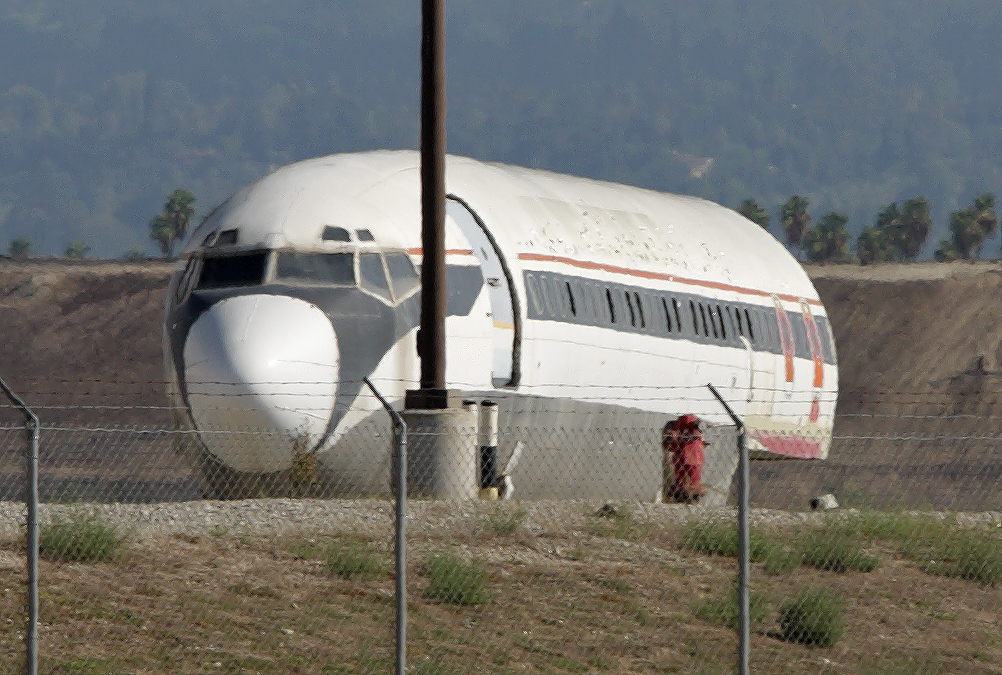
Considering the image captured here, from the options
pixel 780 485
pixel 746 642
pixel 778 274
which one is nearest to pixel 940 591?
pixel 746 642

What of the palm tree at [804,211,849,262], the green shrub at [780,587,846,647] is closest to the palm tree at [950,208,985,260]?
the palm tree at [804,211,849,262]

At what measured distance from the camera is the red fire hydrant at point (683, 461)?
2417 cm

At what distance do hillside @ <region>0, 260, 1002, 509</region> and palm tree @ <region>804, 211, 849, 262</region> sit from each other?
88.7ft

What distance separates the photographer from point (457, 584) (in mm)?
15438

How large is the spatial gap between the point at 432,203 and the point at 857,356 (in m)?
57.7

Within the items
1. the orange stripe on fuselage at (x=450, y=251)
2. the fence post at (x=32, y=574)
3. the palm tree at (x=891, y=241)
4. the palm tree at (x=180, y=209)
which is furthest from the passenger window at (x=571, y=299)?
the palm tree at (x=180, y=209)

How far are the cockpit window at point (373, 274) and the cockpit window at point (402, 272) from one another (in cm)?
11

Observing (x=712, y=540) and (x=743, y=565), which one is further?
(x=712, y=540)

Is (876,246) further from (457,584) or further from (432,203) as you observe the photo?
(457,584)

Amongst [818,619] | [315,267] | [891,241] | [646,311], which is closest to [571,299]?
[646,311]

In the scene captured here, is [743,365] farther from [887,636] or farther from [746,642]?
[746,642]

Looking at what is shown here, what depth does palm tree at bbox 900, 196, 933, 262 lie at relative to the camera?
115000 mm

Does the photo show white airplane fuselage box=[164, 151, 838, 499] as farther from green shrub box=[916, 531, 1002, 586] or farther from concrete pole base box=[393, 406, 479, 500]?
green shrub box=[916, 531, 1002, 586]

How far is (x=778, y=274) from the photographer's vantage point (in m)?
31.8
